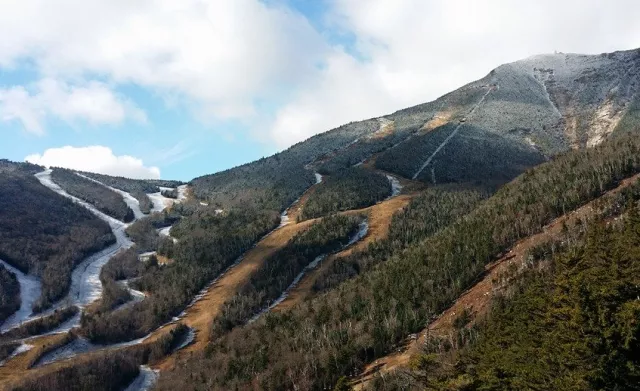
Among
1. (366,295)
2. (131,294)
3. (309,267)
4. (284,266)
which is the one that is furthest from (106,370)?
(309,267)

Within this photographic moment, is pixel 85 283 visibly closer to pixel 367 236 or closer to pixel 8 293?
pixel 8 293

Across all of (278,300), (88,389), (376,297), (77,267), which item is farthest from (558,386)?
(77,267)

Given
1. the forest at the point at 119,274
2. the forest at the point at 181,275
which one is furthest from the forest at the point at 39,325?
the forest at the point at 181,275

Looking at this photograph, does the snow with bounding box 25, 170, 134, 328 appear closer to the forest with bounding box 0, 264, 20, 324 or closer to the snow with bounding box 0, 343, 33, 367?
the forest with bounding box 0, 264, 20, 324

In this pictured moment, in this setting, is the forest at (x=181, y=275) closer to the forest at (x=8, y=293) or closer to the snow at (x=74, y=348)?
the snow at (x=74, y=348)

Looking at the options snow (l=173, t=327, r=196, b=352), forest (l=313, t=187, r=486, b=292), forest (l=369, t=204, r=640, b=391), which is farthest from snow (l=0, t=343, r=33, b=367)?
forest (l=369, t=204, r=640, b=391)

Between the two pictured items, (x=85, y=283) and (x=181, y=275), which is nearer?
(x=181, y=275)
